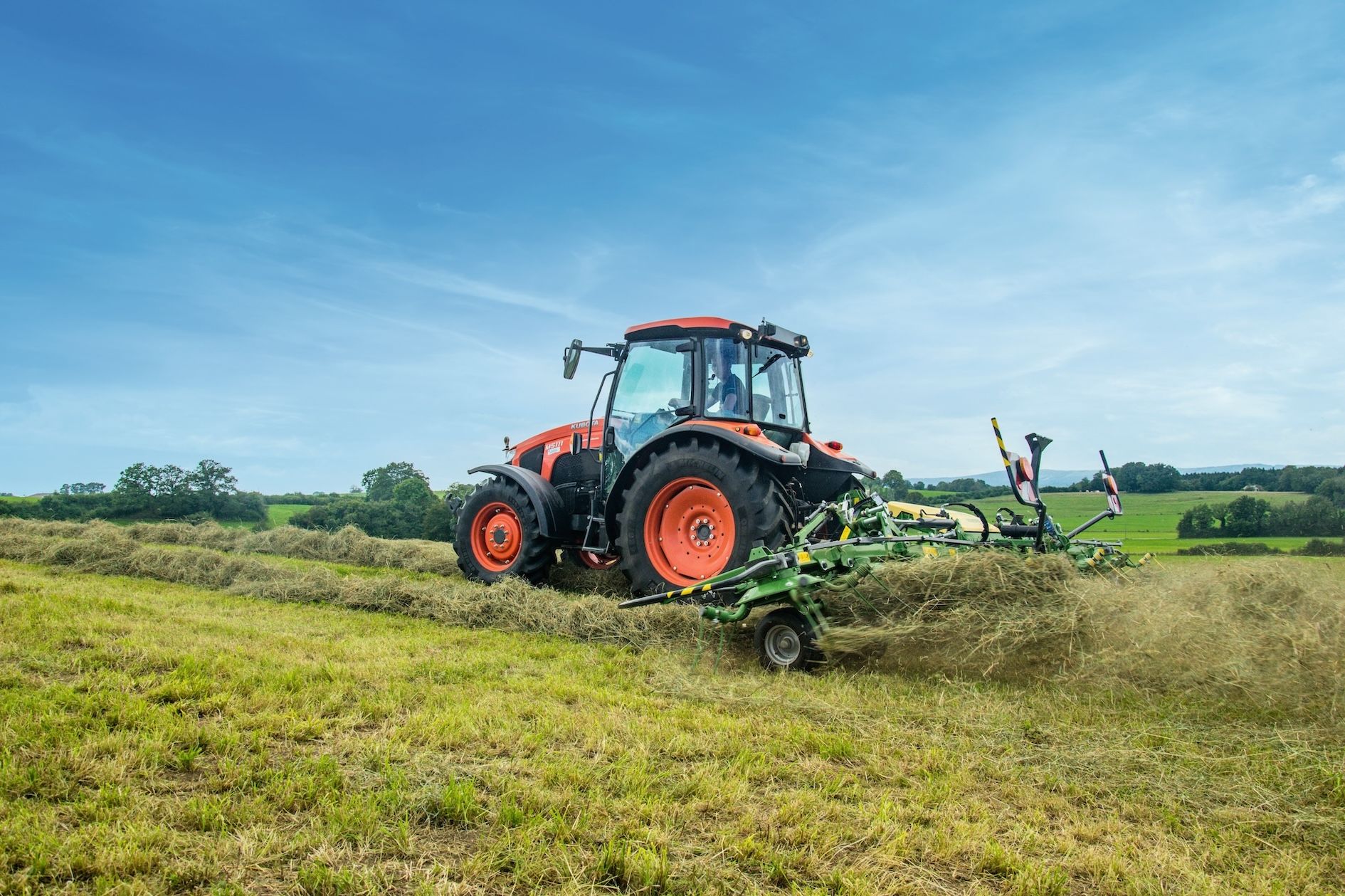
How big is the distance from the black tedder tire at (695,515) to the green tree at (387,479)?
9332 mm

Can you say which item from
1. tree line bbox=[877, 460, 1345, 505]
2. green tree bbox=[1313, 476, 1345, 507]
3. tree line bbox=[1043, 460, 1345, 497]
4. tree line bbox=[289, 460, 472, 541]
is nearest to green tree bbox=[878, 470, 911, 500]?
tree line bbox=[877, 460, 1345, 505]

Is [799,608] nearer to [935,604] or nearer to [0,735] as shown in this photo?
[935,604]

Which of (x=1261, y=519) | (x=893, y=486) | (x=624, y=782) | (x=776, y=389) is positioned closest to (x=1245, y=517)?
(x=1261, y=519)

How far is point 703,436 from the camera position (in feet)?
21.6

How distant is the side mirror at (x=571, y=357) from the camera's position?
8.11 metres

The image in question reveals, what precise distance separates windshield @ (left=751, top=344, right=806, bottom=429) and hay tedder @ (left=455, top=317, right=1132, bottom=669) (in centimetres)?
2

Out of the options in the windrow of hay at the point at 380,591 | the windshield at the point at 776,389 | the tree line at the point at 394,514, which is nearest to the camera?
the windrow of hay at the point at 380,591

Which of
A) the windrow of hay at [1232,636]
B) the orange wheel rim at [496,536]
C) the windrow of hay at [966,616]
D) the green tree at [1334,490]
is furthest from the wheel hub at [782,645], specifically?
the green tree at [1334,490]

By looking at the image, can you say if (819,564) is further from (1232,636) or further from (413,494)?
(413,494)

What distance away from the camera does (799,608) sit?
4855 mm

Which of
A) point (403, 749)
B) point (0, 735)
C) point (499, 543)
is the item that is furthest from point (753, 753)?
point (499, 543)

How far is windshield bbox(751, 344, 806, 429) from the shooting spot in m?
7.73

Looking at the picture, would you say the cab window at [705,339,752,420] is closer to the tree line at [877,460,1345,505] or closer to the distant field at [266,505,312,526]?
the tree line at [877,460,1345,505]

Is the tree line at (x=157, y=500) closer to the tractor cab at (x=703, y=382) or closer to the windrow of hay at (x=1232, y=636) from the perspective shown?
the tractor cab at (x=703, y=382)
